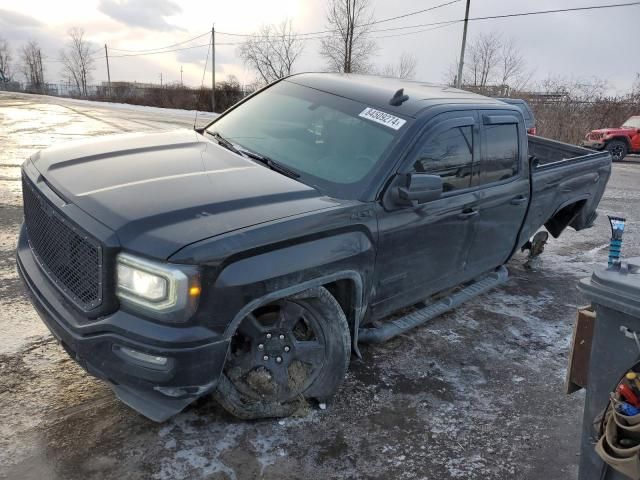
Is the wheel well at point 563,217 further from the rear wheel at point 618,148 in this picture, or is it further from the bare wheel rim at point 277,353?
the rear wheel at point 618,148

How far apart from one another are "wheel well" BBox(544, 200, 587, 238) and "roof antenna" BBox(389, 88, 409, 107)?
2740 millimetres

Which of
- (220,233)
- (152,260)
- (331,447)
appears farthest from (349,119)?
(331,447)

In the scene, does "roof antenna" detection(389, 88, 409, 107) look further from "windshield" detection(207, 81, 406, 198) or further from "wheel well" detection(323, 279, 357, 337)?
"wheel well" detection(323, 279, 357, 337)

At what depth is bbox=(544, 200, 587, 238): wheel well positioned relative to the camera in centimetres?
555

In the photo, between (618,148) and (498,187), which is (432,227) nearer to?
(498,187)

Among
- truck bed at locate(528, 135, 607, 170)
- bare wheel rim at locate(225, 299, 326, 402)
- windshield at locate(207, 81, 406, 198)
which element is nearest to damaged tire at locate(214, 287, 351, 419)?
bare wheel rim at locate(225, 299, 326, 402)

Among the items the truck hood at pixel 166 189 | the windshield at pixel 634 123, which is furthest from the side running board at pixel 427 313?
the windshield at pixel 634 123

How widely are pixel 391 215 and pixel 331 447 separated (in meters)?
1.34

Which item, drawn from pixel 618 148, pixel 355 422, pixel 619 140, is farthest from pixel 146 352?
pixel 618 148

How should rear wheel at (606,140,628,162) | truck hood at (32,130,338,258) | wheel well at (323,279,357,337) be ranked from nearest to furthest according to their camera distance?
1. truck hood at (32,130,338,258)
2. wheel well at (323,279,357,337)
3. rear wheel at (606,140,628,162)

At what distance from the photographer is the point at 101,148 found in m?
→ 3.22

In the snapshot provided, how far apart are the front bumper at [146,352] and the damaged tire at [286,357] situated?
33 centimetres

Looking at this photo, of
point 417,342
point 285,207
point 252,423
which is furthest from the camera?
point 417,342

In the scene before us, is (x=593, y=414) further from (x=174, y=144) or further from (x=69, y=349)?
(x=174, y=144)
